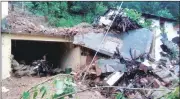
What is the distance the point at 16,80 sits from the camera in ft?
18.4

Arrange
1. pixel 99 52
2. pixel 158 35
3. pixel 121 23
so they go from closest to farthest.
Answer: pixel 99 52 → pixel 121 23 → pixel 158 35

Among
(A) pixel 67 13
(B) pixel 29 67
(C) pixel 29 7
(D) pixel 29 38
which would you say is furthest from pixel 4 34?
(A) pixel 67 13

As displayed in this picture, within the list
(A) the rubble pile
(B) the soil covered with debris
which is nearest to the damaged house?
(A) the rubble pile

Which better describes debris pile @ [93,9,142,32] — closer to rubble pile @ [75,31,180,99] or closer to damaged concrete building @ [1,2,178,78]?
damaged concrete building @ [1,2,178,78]

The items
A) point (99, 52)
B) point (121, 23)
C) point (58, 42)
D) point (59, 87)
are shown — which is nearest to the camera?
point (59, 87)

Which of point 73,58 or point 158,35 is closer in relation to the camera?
point 73,58

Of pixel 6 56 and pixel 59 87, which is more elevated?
pixel 59 87

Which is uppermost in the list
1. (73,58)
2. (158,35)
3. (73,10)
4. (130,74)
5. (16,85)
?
(73,10)

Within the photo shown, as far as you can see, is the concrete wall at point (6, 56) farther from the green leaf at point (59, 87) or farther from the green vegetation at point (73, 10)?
the green leaf at point (59, 87)

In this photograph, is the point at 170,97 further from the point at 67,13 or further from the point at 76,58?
the point at 67,13

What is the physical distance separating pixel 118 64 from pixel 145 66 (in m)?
0.53

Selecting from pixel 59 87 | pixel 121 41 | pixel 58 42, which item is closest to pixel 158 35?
pixel 121 41

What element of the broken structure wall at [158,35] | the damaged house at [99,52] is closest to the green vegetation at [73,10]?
the broken structure wall at [158,35]

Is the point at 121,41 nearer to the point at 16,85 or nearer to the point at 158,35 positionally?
the point at 158,35
